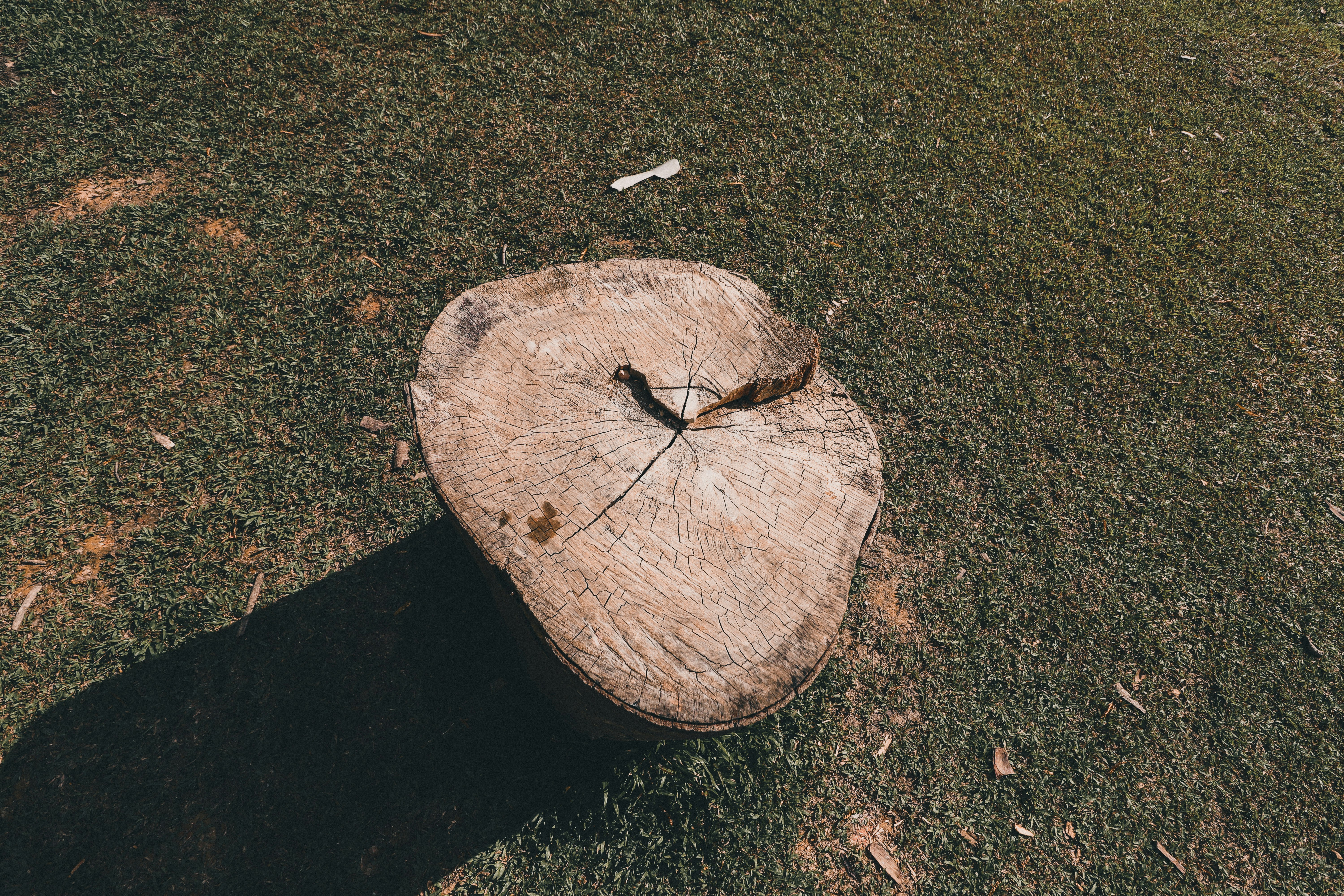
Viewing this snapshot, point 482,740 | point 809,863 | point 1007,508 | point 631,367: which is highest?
point 631,367

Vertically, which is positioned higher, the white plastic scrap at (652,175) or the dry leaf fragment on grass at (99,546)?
the white plastic scrap at (652,175)

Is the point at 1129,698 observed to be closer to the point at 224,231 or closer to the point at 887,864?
the point at 887,864

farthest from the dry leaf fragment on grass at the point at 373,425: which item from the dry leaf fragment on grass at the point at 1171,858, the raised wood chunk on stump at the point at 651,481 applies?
the dry leaf fragment on grass at the point at 1171,858

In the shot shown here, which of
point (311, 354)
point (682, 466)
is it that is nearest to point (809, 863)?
point (682, 466)

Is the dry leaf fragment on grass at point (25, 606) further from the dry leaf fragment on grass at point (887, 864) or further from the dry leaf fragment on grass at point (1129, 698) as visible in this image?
the dry leaf fragment on grass at point (1129, 698)

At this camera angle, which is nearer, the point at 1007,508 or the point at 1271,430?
the point at 1007,508

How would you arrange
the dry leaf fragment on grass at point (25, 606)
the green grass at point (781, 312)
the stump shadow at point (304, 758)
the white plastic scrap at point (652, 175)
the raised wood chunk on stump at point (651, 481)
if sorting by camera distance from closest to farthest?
the raised wood chunk on stump at point (651, 481)
the stump shadow at point (304, 758)
the green grass at point (781, 312)
the dry leaf fragment on grass at point (25, 606)
the white plastic scrap at point (652, 175)

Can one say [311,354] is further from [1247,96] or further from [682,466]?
[1247,96]

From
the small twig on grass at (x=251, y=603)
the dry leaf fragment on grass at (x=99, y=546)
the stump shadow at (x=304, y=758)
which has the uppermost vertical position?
the dry leaf fragment on grass at (x=99, y=546)

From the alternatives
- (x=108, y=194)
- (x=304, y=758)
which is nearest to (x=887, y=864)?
(x=304, y=758)
